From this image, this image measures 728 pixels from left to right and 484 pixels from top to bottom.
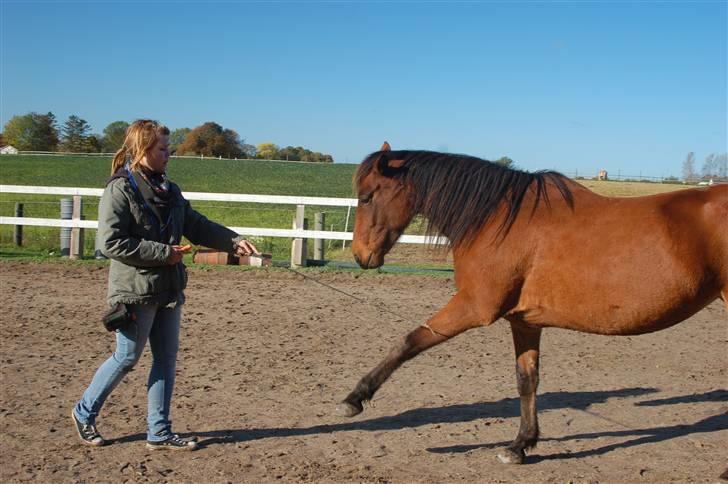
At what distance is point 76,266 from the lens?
12094 mm

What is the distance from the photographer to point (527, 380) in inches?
190

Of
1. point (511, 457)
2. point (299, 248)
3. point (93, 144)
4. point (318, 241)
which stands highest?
point (93, 144)

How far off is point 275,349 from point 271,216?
2021cm

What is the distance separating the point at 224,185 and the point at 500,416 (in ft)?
131

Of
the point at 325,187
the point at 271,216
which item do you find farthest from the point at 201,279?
the point at 325,187

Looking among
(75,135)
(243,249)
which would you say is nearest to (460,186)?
(243,249)

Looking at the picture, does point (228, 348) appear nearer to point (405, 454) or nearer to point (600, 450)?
point (405, 454)

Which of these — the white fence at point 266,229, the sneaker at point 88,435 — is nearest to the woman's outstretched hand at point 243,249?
the sneaker at point 88,435

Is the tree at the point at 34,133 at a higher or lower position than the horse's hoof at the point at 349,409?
higher

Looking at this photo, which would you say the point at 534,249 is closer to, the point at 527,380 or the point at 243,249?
the point at 527,380

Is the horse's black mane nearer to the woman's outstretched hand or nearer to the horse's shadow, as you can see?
the woman's outstretched hand

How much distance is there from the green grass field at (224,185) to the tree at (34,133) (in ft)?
53.2

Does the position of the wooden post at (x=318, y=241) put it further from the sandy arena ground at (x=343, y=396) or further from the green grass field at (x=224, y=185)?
the sandy arena ground at (x=343, y=396)

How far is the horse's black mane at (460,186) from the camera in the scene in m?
4.60
